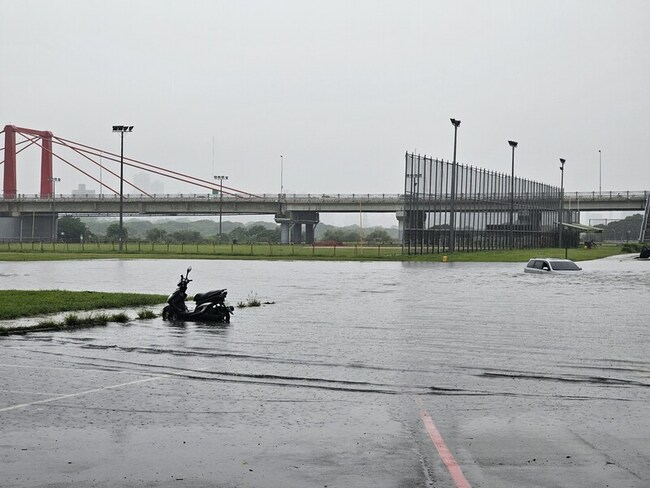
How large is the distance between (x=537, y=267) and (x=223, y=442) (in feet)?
126

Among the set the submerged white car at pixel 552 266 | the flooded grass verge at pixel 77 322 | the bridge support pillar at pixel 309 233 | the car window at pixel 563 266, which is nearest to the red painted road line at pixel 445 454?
the flooded grass verge at pixel 77 322

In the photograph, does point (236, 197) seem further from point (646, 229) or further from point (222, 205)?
point (646, 229)

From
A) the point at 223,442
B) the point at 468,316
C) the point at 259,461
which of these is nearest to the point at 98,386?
the point at 223,442

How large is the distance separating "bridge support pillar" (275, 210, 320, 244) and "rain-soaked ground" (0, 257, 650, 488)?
11506 cm

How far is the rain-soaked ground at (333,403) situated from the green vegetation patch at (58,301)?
3115 millimetres

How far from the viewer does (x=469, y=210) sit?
83188mm

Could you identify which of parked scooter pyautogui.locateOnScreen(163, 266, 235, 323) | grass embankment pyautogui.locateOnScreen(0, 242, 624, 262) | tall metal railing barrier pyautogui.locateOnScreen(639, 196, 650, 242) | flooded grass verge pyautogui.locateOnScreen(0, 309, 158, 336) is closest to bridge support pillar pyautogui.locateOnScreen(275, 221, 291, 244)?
grass embankment pyautogui.locateOnScreen(0, 242, 624, 262)

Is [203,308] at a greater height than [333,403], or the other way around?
[203,308]

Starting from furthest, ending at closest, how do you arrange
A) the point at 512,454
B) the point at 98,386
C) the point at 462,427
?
the point at 98,386 < the point at 462,427 < the point at 512,454

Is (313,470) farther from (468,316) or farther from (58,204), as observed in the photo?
(58,204)

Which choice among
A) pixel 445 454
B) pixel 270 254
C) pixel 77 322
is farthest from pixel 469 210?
pixel 445 454

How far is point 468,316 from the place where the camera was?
69.8 feet

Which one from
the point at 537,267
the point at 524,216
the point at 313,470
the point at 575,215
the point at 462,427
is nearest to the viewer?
the point at 313,470

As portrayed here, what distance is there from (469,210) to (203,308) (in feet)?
214
